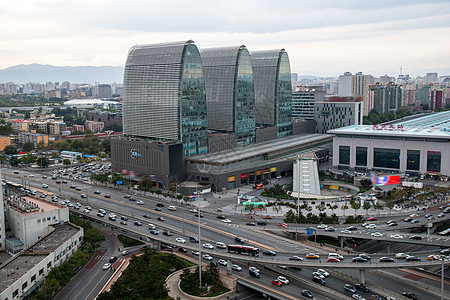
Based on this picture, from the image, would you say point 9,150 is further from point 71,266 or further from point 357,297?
point 357,297

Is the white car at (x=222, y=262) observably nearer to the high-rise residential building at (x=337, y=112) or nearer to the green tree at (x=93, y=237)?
the green tree at (x=93, y=237)

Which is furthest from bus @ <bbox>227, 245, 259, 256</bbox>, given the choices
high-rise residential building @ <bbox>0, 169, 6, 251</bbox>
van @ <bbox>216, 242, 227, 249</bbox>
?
high-rise residential building @ <bbox>0, 169, 6, 251</bbox>

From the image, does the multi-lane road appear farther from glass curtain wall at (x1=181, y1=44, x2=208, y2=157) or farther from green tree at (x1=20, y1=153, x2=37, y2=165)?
green tree at (x1=20, y1=153, x2=37, y2=165)

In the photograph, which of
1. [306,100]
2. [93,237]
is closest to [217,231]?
[93,237]

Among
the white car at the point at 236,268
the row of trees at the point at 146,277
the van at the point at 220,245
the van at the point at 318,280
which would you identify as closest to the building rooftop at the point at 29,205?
the row of trees at the point at 146,277

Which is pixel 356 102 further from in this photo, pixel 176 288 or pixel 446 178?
pixel 176 288

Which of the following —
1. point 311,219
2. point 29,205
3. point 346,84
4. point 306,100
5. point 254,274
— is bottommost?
point 254,274
